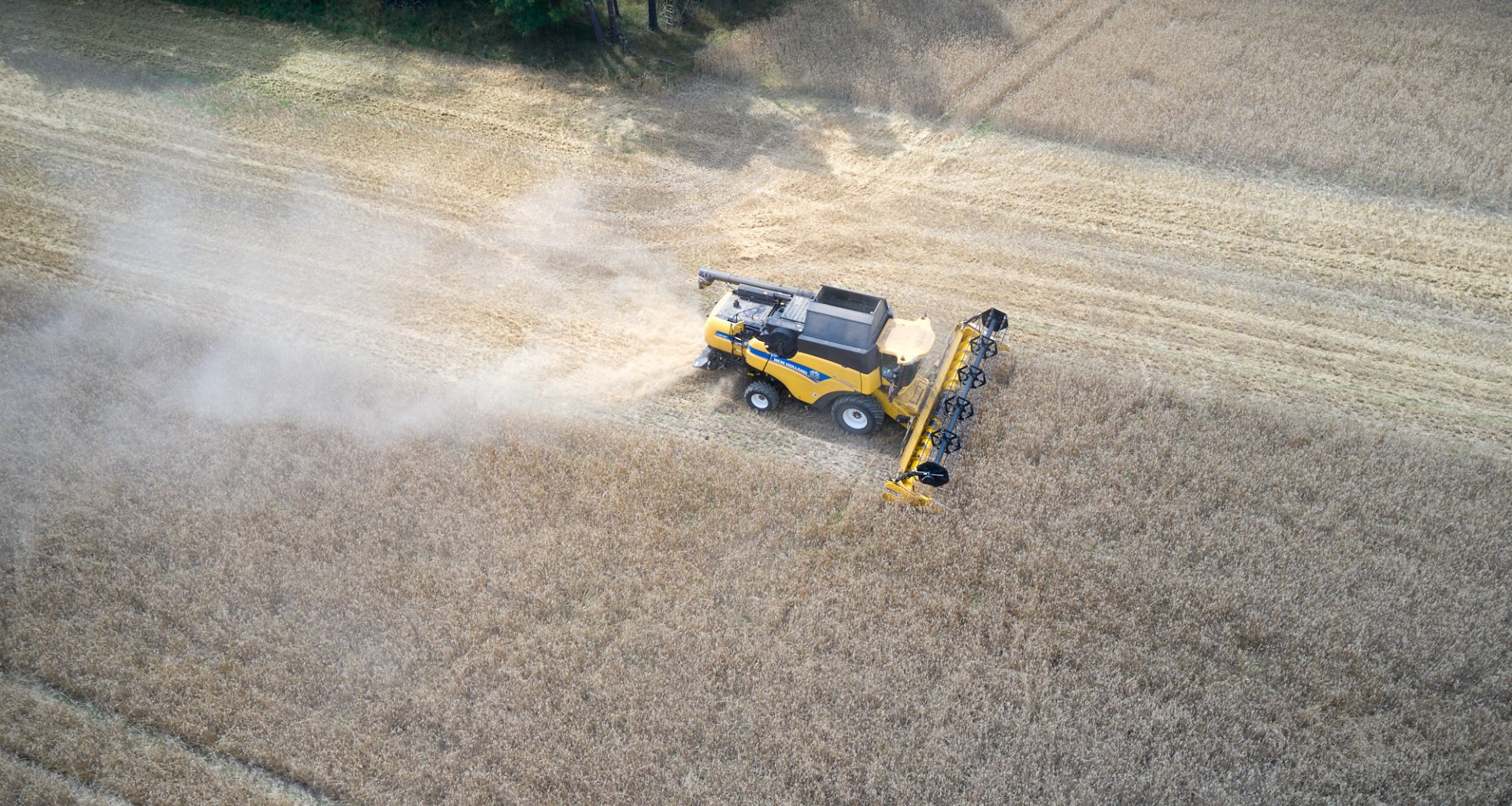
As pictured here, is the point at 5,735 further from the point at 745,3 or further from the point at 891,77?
the point at 745,3

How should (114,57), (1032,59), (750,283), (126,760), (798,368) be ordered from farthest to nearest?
(1032,59)
(114,57)
(750,283)
(798,368)
(126,760)

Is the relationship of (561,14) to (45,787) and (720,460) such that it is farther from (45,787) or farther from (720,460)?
(45,787)

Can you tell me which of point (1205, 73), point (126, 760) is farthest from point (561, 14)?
point (126, 760)

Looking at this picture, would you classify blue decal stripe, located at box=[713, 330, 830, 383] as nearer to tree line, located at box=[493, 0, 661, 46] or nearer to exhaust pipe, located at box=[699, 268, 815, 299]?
exhaust pipe, located at box=[699, 268, 815, 299]

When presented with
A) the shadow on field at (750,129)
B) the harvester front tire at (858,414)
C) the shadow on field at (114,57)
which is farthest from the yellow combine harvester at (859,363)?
the shadow on field at (114,57)

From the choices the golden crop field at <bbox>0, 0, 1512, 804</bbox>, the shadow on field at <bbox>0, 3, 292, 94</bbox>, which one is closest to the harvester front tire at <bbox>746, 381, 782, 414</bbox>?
the golden crop field at <bbox>0, 0, 1512, 804</bbox>

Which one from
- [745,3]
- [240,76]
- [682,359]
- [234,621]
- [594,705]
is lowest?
[234,621]

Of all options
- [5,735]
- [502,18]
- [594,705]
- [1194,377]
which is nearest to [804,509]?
[594,705]
